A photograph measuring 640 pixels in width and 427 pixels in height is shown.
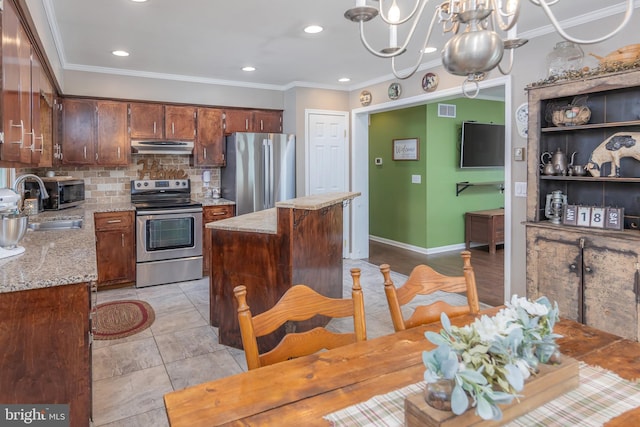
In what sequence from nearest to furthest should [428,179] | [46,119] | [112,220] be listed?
[46,119] → [112,220] → [428,179]

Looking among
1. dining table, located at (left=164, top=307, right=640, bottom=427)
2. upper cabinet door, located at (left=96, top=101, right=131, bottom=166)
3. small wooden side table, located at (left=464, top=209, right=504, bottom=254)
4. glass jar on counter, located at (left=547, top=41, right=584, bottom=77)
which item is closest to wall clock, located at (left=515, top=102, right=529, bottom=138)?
glass jar on counter, located at (left=547, top=41, right=584, bottom=77)

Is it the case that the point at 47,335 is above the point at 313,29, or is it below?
below

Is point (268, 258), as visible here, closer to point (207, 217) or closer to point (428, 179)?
point (207, 217)

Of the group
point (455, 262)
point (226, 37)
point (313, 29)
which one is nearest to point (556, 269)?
point (313, 29)

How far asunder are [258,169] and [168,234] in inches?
53.2

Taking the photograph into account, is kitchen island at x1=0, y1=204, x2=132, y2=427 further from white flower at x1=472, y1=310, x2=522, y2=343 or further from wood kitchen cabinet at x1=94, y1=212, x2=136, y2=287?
wood kitchen cabinet at x1=94, y1=212, x2=136, y2=287

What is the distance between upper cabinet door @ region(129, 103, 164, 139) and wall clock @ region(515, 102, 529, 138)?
3941 millimetres

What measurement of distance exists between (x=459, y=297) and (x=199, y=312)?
270 centimetres

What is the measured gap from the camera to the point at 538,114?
3154mm

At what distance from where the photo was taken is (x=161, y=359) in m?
3.00

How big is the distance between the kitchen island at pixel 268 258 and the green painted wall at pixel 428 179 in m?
3.65

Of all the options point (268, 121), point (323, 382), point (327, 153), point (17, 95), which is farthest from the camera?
point (327, 153)

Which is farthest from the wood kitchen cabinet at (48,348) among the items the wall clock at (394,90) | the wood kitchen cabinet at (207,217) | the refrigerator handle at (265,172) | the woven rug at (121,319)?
the wall clock at (394,90)

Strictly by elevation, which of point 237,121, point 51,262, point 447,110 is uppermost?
point 447,110
